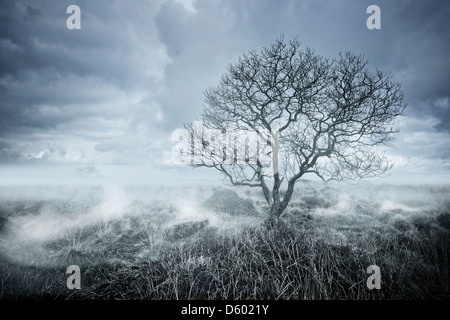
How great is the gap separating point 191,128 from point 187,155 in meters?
1.28

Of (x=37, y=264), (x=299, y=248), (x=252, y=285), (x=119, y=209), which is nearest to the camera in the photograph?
(x=252, y=285)

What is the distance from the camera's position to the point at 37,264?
18.4 feet

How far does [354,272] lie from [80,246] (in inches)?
356

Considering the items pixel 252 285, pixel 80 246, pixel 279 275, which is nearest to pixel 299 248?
pixel 279 275

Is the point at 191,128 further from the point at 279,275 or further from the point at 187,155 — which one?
the point at 279,275

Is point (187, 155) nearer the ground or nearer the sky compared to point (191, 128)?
nearer the ground

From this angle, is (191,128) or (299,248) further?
(191,128)

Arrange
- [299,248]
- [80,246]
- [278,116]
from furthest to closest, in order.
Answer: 1. [278,116]
2. [80,246]
3. [299,248]
